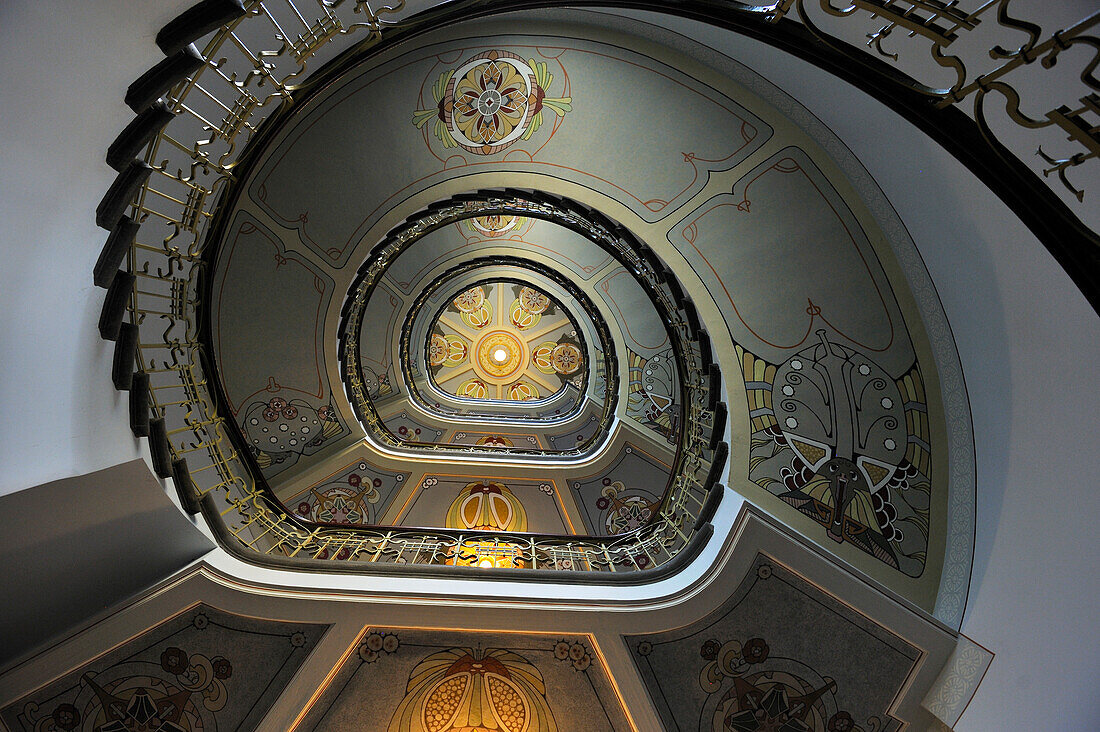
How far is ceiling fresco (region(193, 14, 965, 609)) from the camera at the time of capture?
13.0 feet

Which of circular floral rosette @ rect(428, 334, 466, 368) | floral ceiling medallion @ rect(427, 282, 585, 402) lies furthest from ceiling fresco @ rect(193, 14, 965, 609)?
floral ceiling medallion @ rect(427, 282, 585, 402)

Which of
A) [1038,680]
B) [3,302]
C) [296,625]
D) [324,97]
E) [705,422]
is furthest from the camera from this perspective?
[705,422]

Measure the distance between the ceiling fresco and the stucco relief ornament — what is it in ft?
0.06

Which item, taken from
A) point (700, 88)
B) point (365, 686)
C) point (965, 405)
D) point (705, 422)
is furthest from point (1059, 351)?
point (365, 686)

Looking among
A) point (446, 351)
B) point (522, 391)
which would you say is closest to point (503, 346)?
point (522, 391)

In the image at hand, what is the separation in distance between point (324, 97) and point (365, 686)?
15.9 ft

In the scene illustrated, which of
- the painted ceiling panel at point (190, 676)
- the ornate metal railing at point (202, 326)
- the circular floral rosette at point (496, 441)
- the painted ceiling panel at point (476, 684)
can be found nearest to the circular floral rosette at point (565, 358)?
the circular floral rosette at point (496, 441)

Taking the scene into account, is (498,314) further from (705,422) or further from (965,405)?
(965,405)

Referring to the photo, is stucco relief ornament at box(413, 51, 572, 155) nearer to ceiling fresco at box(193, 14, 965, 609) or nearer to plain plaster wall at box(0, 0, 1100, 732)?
ceiling fresco at box(193, 14, 965, 609)

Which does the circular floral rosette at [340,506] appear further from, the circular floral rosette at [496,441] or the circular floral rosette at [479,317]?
the circular floral rosette at [479,317]

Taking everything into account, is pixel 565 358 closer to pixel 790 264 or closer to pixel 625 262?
pixel 625 262

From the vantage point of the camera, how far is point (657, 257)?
5059 mm

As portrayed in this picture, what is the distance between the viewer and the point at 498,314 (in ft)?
43.5

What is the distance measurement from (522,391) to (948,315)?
10.6 metres
